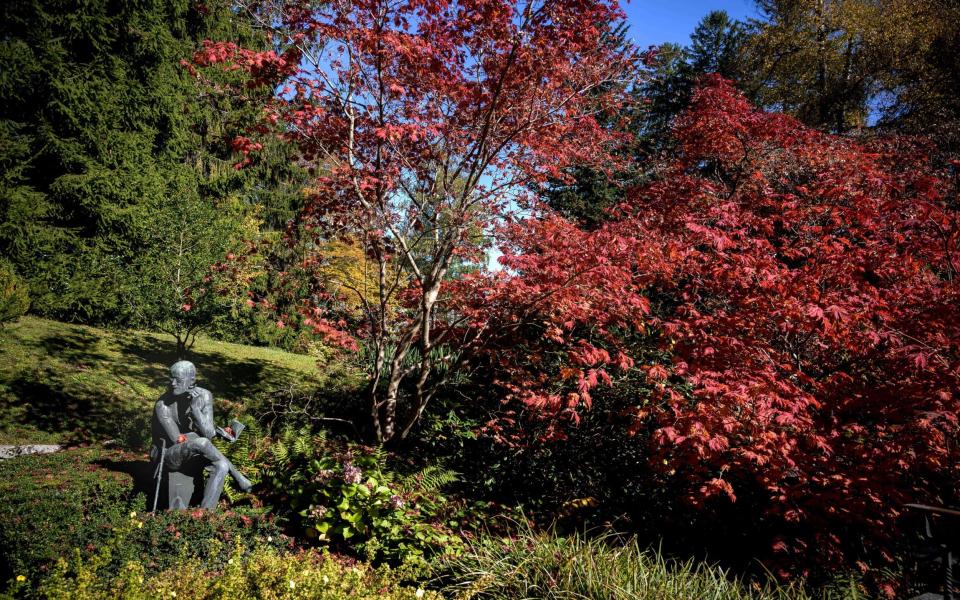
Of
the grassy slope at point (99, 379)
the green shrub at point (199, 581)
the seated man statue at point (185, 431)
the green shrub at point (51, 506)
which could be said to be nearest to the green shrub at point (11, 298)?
the grassy slope at point (99, 379)

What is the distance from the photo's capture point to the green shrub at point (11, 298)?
819cm

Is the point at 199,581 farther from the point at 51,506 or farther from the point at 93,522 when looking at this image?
the point at 51,506

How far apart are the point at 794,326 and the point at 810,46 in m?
19.7

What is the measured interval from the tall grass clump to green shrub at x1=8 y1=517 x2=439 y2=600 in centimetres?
50

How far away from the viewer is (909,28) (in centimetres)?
1622

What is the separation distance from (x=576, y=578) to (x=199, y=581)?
2.52m

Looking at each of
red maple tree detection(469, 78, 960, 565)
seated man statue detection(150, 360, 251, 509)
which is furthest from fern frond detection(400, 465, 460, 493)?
seated man statue detection(150, 360, 251, 509)

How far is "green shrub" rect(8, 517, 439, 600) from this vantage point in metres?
2.76

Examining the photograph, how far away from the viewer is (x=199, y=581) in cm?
296

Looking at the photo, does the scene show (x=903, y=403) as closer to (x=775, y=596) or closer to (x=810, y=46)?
(x=775, y=596)

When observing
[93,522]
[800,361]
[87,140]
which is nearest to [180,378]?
[93,522]

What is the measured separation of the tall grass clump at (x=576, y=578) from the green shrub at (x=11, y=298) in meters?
9.22

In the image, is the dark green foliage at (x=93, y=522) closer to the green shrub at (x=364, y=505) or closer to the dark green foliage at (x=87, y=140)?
the green shrub at (x=364, y=505)

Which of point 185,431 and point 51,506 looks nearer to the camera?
point 51,506
